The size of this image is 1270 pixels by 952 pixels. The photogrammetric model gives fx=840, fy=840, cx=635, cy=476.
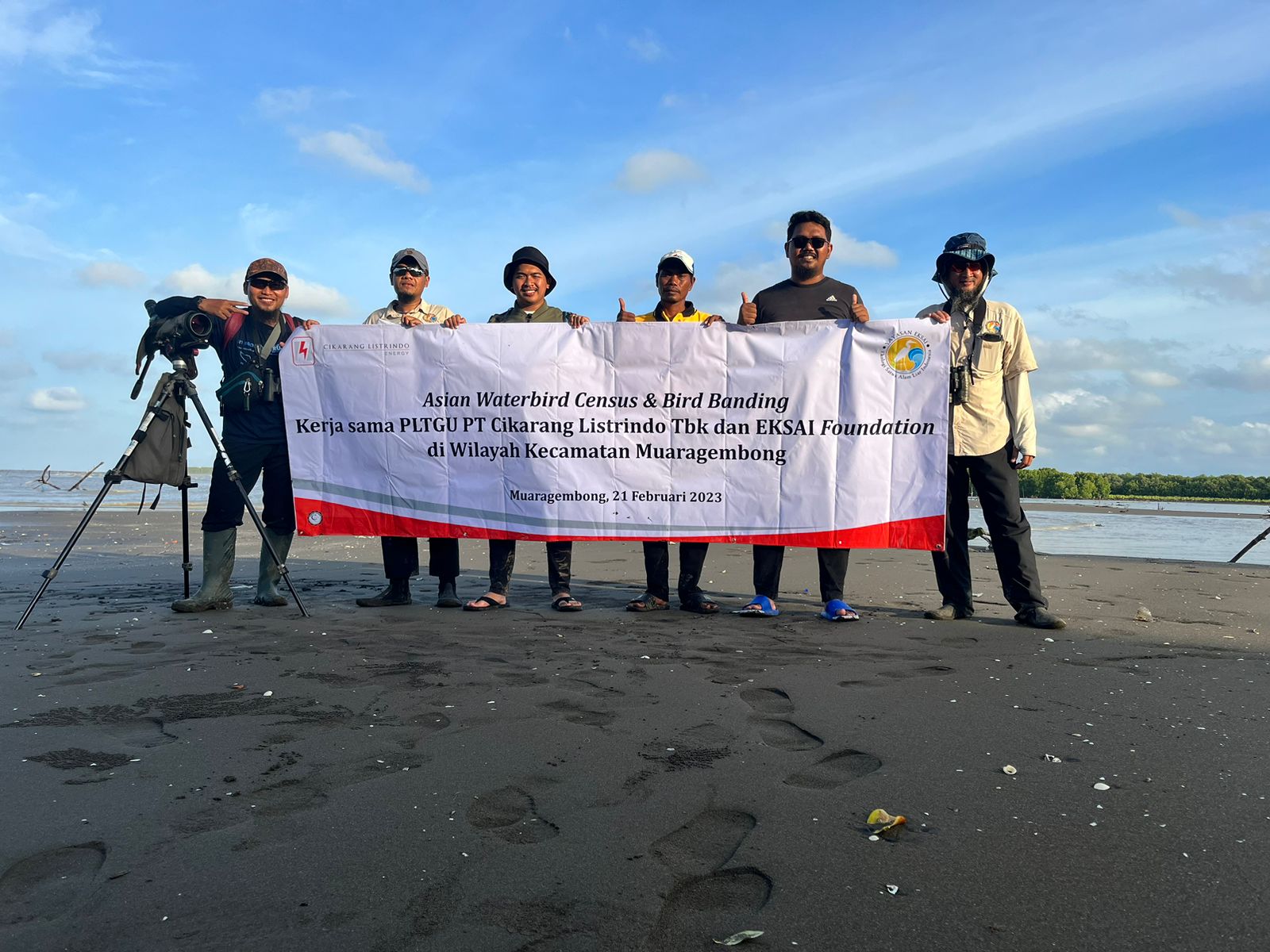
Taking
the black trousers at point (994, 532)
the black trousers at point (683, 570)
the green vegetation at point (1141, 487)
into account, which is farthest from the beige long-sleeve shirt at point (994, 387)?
the green vegetation at point (1141, 487)

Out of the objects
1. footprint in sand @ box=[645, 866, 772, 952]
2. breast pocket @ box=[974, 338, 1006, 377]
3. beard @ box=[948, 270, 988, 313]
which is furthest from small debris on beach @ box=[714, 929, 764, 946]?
beard @ box=[948, 270, 988, 313]

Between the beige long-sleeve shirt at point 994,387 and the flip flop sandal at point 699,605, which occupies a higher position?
the beige long-sleeve shirt at point 994,387

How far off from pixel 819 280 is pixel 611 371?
1.50 meters

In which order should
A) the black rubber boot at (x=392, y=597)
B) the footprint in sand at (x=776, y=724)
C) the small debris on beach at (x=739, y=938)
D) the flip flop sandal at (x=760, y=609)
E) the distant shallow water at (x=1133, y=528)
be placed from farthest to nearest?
the distant shallow water at (x=1133, y=528) < the black rubber boot at (x=392, y=597) < the flip flop sandal at (x=760, y=609) < the footprint in sand at (x=776, y=724) < the small debris on beach at (x=739, y=938)

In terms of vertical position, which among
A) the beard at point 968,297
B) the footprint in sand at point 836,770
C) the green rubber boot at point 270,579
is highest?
the beard at point 968,297

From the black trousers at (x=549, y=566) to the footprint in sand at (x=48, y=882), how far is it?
373cm

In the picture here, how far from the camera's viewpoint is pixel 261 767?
2480 millimetres

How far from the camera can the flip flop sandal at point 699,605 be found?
5496 millimetres

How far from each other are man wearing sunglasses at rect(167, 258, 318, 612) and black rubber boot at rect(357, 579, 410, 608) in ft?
1.76

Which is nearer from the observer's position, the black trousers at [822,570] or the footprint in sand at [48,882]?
the footprint in sand at [48,882]

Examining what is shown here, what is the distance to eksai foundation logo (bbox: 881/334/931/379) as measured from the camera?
5344mm

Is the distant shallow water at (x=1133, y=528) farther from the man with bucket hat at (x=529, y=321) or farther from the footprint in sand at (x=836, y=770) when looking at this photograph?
the footprint in sand at (x=836, y=770)

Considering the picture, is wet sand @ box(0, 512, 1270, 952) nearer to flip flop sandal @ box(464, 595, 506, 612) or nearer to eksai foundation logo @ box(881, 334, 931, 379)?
flip flop sandal @ box(464, 595, 506, 612)

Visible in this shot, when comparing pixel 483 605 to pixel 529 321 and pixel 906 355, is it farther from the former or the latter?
pixel 906 355
